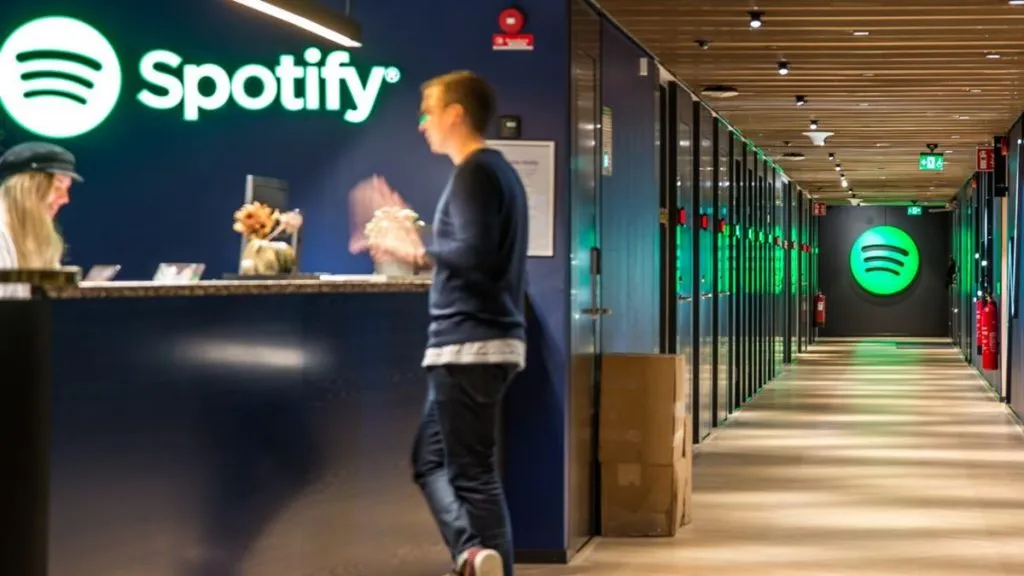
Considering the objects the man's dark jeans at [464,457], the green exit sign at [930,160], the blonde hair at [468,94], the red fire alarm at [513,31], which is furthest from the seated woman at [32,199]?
the green exit sign at [930,160]

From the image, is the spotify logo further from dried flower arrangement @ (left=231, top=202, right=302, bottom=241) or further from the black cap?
dried flower arrangement @ (left=231, top=202, right=302, bottom=241)

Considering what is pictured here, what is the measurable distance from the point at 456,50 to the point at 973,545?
3251 millimetres

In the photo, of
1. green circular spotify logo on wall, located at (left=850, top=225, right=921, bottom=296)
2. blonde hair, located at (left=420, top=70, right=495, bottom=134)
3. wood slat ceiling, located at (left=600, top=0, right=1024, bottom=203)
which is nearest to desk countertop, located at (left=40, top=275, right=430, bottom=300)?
blonde hair, located at (left=420, top=70, right=495, bottom=134)


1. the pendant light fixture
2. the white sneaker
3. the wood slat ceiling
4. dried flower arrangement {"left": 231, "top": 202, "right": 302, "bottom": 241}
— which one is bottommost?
the white sneaker

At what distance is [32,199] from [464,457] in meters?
2.14

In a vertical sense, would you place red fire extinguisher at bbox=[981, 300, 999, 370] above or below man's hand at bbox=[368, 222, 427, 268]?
below

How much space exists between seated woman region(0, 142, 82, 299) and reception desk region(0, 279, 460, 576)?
46.8 inches

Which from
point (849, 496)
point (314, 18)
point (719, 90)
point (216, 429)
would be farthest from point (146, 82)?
point (719, 90)

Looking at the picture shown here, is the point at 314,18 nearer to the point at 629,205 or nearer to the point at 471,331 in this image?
the point at 471,331

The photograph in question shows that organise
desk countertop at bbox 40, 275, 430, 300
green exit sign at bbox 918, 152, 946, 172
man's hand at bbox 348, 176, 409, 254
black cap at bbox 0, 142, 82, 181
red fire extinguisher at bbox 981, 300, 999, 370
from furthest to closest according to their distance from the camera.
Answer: green exit sign at bbox 918, 152, 946, 172 < red fire extinguisher at bbox 981, 300, 999, 370 < man's hand at bbox 348, 176, 409, 254 < black cap at bbox 0, 142, 82, 181 < desk countertop at bbox 40, 275, 430, 300

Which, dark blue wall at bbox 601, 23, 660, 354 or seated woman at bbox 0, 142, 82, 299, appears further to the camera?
dark blue wall at bbox 601, 23, 660, 354

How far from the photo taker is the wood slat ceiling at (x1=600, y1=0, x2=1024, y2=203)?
956 cm

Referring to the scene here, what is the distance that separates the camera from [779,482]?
10.1 m

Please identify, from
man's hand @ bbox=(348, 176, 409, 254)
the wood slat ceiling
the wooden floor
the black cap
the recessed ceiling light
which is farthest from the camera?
the recessed ceiling light
